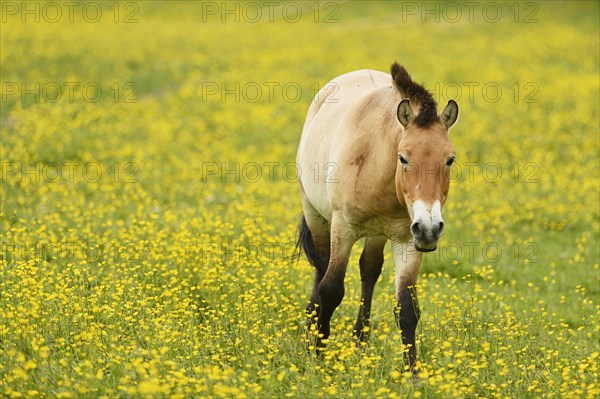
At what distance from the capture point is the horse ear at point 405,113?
19.8 feet

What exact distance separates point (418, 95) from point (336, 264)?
1728 millimetres

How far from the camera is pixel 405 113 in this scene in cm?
609

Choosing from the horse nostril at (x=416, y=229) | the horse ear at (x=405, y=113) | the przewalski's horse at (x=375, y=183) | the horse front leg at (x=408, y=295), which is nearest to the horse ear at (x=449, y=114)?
the przewalski's horse at (x=375, y=183)

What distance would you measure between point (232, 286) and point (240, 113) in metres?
11.3

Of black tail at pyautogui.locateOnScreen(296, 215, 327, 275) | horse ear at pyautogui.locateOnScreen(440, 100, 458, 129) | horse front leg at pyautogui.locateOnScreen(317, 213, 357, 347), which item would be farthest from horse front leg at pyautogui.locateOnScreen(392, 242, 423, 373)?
black tail at pyautogui.locateOnScreen(296, 215, 327, 275)

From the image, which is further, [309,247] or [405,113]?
[309,247]

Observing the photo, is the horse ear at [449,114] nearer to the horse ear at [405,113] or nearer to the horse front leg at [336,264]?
the horse ear at [405,113]

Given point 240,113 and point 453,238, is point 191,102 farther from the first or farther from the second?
point 453,238

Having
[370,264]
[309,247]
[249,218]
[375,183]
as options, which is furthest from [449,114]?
[249,218]

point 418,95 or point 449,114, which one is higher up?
point 418,95

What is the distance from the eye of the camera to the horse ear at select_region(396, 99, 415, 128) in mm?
6035

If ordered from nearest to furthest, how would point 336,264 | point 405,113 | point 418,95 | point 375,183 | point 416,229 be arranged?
point 416,229 < point 405,113 < point 418,95 < point 375,183 < point 336,264

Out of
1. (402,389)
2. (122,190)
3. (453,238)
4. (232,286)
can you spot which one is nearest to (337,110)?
(232,286)

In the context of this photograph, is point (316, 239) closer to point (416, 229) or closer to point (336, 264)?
point (336, 264)
